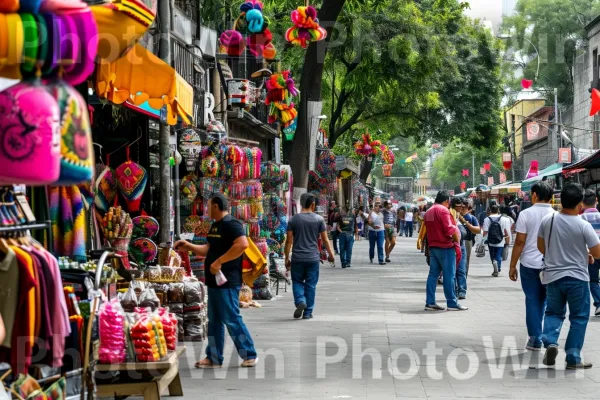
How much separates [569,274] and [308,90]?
14.1 metres

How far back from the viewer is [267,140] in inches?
1310

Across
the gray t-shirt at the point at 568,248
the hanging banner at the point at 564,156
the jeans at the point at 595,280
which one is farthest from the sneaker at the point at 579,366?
the hanging banner at the point at 564,156

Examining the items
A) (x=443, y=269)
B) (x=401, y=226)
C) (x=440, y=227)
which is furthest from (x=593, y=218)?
(x=401, y=226)

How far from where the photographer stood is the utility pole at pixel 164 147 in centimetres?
1157

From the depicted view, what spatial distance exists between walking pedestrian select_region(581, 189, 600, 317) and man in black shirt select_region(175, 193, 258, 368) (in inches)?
223

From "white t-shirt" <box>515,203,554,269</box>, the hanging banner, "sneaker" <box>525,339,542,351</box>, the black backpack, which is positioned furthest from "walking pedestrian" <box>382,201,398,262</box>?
"sneaker" <box>525,339,542,351</box>

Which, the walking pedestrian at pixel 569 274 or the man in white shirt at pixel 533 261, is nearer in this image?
the walking pedestrian at pixel 569 274

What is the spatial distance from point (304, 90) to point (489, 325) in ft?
35.7

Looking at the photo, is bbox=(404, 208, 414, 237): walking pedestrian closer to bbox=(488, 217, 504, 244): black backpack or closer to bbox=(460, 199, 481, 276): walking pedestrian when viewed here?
bbox=(488, 217, 504, 244): black backpack

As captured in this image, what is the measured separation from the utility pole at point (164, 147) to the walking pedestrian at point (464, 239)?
655 cm

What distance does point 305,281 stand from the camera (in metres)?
14.2

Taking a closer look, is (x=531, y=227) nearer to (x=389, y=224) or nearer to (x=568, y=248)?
(x=568, y=248)

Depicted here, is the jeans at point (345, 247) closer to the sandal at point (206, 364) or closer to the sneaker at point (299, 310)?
the sneaker at point (299, 310)

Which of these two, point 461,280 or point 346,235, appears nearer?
point 461,280
